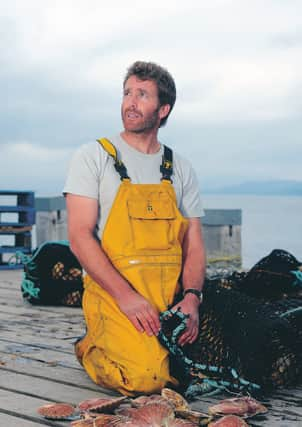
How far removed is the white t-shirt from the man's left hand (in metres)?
0.48

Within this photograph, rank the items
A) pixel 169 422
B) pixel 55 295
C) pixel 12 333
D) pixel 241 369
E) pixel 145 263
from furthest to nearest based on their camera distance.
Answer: pixel 55 295
pixel 12 333
pixel 241 369
pixel 145 263
pixel 169 422

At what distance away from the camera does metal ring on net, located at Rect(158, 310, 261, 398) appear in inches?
133

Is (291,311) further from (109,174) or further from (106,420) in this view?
(106,420)

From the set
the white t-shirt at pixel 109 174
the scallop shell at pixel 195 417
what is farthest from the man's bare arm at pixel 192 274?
the scallop shell at pixel 195 417

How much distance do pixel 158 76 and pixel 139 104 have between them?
169 millimetres

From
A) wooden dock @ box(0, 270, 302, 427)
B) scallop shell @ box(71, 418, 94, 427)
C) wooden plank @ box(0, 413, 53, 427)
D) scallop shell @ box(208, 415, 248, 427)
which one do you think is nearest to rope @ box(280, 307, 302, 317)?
wooden dock @ box(0, 270, 302, 427)

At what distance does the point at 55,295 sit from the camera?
5.99 meters

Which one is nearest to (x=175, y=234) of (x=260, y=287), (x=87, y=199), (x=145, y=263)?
(x=145, y=263)

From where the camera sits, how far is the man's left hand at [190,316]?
3412 mm

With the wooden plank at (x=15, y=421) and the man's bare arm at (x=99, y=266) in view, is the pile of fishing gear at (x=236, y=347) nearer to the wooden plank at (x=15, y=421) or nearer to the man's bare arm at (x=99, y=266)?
the man's bare arm at (x=99, y=266)

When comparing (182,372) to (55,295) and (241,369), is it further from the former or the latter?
(55,295)

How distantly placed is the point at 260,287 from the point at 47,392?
84.7 inches

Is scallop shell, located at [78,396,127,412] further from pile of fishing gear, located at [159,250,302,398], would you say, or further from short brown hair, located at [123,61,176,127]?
short brown hair, located at [123,61,176,127]

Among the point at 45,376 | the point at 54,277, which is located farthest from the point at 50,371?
the point at 54,277
